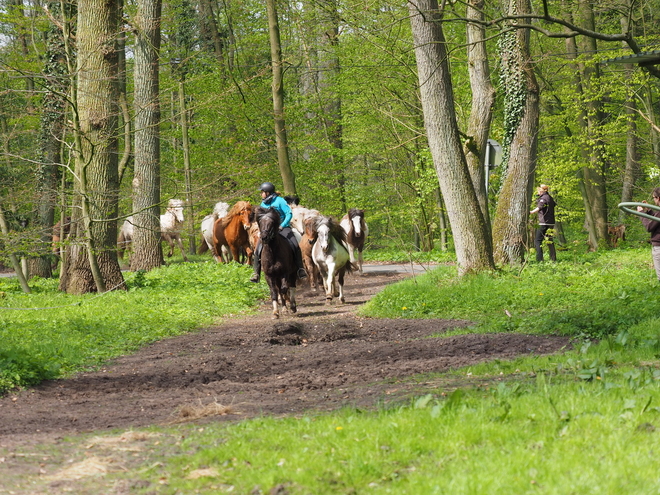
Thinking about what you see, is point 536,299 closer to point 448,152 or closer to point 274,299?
point 448,152

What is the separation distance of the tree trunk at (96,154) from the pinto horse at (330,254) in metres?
4.51

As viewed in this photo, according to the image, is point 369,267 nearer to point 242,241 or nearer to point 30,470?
point 242,241

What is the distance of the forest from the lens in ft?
53.0

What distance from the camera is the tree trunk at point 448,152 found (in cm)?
1616

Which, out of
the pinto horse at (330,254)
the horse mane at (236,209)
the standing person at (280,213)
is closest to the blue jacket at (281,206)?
the standing person at (280,213)

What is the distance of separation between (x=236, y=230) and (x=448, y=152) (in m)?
9.21

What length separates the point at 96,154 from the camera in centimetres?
1780

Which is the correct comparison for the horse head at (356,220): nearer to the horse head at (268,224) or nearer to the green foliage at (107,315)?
the green foliage at (107,315)

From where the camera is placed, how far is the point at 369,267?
94.2ft

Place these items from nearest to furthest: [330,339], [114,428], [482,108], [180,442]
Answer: [180,442], [114,428], [330,339], [482,108]

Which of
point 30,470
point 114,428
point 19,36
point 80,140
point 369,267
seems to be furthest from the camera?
point 369,267

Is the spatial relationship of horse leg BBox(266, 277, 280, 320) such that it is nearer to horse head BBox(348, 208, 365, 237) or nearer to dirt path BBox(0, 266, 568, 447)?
dirt path BBox(0, 266, 568, 447)

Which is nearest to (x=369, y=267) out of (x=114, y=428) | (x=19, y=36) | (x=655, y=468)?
(x=19, y=36)

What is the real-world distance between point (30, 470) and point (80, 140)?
11434mm
